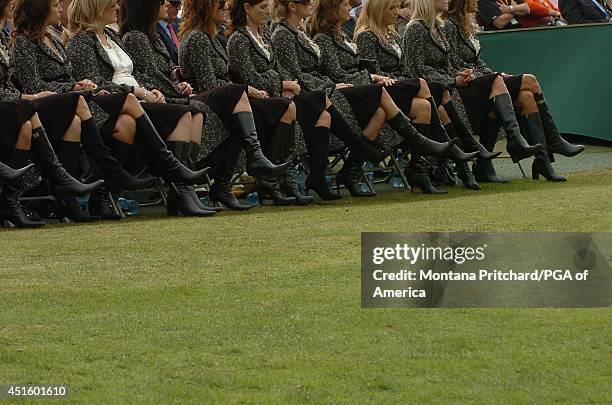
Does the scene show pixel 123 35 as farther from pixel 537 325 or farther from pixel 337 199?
pixel 537 325

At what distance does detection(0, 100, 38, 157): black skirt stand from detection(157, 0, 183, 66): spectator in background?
78.1 inches

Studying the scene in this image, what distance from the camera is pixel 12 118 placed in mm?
9508

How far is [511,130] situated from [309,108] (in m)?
1.93

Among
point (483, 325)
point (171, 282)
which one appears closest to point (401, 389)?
point (483, 325)

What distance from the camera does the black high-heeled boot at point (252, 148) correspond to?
10531mm

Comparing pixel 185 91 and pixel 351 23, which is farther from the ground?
pixel 185 91

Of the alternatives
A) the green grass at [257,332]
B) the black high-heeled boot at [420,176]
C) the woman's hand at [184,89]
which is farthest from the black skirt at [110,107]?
the black high-heeled boot at [420,176]

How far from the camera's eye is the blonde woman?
12156mm

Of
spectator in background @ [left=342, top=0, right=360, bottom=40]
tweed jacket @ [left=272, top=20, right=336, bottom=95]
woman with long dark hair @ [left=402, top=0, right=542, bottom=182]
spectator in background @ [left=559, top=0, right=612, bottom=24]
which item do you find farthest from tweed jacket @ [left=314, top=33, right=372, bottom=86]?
spectator in background @ [left=559, top=0, right=612, bottom=24]

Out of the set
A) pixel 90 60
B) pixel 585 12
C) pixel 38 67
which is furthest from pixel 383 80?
pixel 585 12

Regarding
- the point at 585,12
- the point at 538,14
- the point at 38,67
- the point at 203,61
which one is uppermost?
the point at 38,67

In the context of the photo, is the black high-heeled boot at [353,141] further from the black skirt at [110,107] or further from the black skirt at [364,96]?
the black skirt at [110,107]

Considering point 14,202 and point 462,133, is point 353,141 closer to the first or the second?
point 462,133

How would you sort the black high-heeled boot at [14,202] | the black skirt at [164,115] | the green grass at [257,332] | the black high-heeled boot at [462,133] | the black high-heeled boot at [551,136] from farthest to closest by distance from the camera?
the black high-heeled boot at [551,136] < the black high-heeled boot at [462,133] < the black skirt at [164,115] < the black high-heeled boot at [14,202] < the green grass at [257,332]
